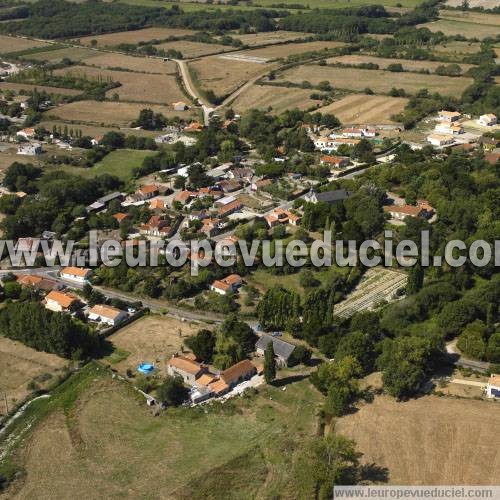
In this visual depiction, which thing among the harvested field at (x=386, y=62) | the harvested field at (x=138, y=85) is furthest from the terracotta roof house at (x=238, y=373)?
the harvested field at (x=386, y=62)

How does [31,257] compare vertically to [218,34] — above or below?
below

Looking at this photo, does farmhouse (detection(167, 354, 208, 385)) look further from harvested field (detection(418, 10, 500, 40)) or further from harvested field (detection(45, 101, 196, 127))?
harvested field (detection(418, 10, 500, 40))

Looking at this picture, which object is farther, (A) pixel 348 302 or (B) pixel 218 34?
(B) pixel 218 34

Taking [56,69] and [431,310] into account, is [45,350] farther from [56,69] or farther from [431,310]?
A: [56,69]

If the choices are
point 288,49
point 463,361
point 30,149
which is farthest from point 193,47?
point 463,361

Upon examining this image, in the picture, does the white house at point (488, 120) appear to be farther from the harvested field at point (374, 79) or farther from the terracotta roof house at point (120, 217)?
the terracotta roof house at point (120, 217)

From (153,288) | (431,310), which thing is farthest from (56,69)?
(431,310)
